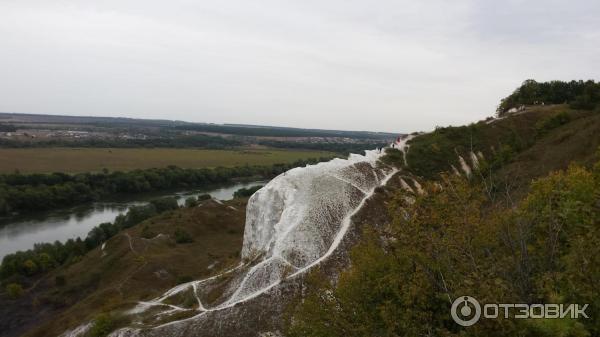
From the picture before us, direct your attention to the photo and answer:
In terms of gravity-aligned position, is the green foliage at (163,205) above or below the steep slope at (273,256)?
below

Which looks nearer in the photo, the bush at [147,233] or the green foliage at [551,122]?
the green foliage at [551,122]

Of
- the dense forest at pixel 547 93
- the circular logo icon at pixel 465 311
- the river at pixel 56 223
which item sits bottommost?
the river at pixel 56 223

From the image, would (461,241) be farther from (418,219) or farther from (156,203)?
(156,203)

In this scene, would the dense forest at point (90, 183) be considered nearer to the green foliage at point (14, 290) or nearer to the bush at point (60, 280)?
the bush at point (60, 280)

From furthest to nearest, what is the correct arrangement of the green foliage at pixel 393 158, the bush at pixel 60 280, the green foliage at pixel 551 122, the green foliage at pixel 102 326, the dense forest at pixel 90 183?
the dense forest at pixel 90 183 < the bush at pixel 60 280 < the green foliage at pixel 551 122 < the green foliage at pixel 393 158 < the green foliage at pixel 102 326

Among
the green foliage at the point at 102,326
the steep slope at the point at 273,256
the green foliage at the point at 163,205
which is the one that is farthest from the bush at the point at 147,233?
the green foliage at the point at 102,326

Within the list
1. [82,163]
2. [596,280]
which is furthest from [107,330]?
[82,163]

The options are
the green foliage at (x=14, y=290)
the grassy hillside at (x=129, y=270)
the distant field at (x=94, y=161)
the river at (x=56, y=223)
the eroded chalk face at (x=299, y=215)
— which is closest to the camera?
the eroded chalk face at (x=299, y=215)
